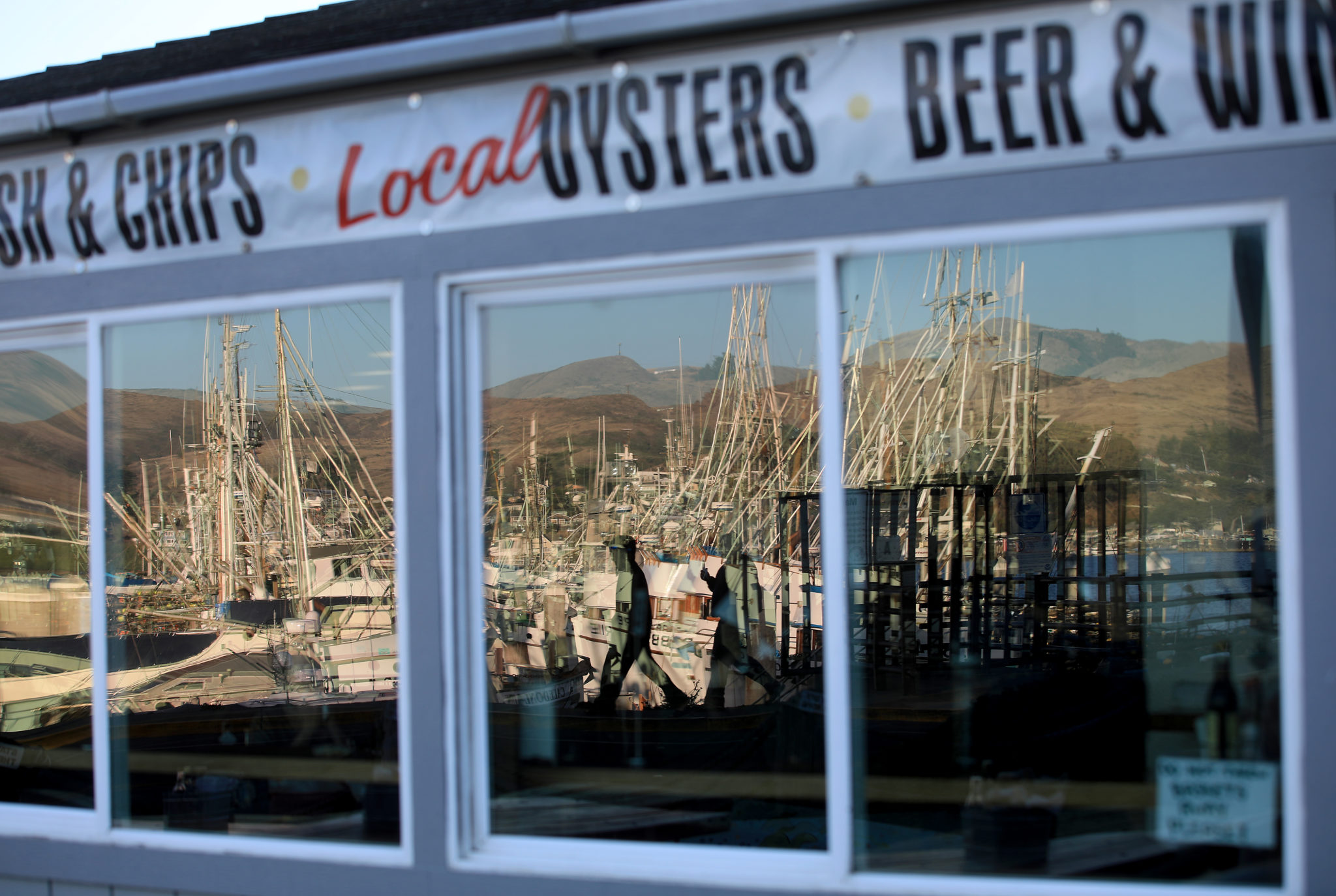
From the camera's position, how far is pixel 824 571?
202 centimetres

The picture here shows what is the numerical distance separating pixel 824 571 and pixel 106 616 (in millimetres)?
2009

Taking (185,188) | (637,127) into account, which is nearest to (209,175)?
(185,188)

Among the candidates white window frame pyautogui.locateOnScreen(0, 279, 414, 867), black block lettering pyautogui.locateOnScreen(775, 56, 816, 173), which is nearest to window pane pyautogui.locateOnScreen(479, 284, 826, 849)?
white window frame pyautogui.locateOnScreen(0, 279, 414, 867)

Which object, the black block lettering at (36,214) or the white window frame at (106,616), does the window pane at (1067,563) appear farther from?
the black block lettering at (36,214)

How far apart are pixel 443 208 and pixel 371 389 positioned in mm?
8997

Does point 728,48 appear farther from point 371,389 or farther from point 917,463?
point 371,389

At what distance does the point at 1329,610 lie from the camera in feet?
5.80

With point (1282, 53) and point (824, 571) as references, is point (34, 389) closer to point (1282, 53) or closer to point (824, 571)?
point (824, 571)

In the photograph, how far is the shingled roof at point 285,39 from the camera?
2402 millimetres

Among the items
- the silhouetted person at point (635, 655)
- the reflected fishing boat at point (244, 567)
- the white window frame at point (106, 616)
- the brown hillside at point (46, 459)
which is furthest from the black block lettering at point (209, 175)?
the silhouetted person at point (635, 655)

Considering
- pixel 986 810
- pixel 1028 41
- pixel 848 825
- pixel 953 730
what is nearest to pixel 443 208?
pixel 1028 41

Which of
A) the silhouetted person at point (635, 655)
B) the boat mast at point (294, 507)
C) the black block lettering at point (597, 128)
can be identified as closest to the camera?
the black block lettering at point (597, 128)

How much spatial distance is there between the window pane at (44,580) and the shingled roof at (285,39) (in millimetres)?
949

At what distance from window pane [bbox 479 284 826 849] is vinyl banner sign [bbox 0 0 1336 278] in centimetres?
39
